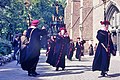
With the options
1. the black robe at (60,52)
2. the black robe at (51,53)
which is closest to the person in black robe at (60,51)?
the black robe at (60,52)

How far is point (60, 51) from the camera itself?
15.3 metres

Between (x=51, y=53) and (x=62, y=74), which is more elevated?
(x=51, y=53)

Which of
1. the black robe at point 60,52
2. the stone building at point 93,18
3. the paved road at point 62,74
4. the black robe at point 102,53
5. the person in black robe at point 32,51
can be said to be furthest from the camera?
the stone building at point 93,18

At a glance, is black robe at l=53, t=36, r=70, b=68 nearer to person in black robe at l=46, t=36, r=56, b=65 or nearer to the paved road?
person in black robe at l=46, t=36, r=56, b=65

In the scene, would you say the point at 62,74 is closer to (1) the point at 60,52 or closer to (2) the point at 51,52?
(1) the point at 60,52

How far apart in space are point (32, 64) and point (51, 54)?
2793 mm

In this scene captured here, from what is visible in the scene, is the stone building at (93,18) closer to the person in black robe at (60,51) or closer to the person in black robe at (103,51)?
the person in black robe at (60,51)

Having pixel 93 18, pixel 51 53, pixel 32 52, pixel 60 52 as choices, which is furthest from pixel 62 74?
pixel 93 18

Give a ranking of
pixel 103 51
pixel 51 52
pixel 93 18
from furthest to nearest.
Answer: pixel 93 18 < pixel 51 52 < pixel 103 51

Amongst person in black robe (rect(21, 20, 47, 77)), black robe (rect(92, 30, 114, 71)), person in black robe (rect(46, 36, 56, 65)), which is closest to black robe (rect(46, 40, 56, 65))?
person in black robe (rect(46, 36, 56, 65))

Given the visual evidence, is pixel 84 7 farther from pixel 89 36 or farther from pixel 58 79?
pixel 58 79

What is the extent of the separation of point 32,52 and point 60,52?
2691mm

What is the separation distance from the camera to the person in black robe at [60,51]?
1515cm

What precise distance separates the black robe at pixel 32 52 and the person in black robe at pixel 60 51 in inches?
92.4
